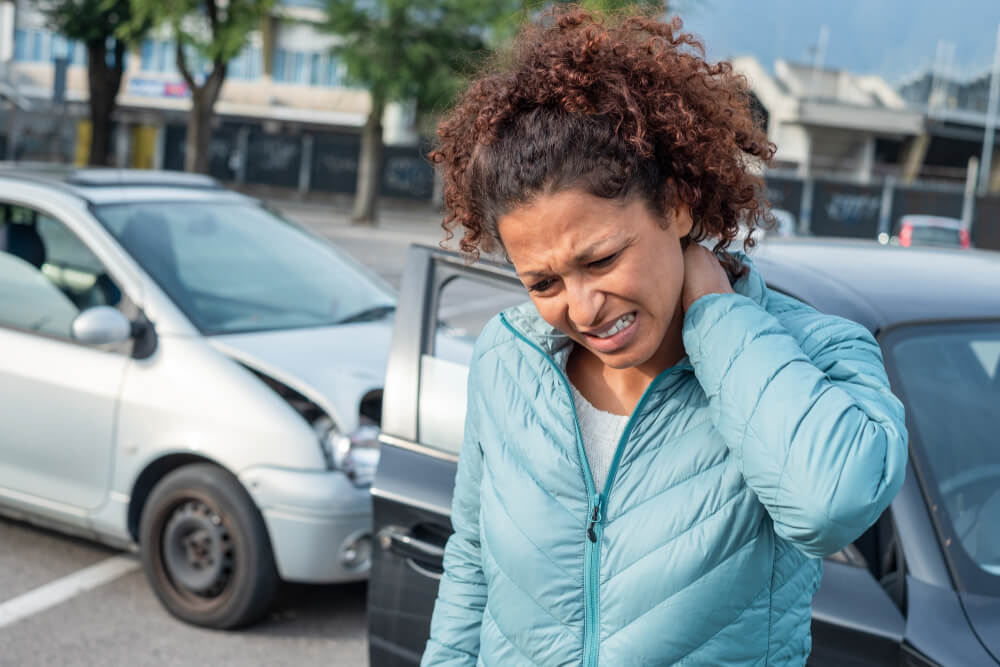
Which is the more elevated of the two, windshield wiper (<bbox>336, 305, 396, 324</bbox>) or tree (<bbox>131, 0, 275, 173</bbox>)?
tree (<bbox>131, 0, 275, 173</bbox>)

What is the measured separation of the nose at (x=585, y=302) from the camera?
4.91ft

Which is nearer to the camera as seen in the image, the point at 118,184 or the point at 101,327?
the point at 101,327

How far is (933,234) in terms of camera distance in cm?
2261

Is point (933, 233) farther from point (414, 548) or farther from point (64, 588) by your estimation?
point (414, 548)

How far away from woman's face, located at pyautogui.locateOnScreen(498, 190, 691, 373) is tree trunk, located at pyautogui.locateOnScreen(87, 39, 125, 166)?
28.3 metres

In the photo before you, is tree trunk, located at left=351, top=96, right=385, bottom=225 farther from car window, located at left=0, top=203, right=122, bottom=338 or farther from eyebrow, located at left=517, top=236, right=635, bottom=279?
eyebrow, located at left=517, top=236, right=635, bottom=279

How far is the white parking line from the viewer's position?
4.39m

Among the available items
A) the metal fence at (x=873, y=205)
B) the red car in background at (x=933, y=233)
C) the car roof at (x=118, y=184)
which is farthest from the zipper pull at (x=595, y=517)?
the metal fence at (x=873, y=205)

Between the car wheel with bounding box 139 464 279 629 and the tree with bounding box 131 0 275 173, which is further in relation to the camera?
the tree with bounding box 131 0 275 173

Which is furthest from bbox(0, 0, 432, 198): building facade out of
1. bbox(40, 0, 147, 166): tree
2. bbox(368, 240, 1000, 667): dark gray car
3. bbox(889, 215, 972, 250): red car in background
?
bbox(368, 240, 1000, 667): dark gray car

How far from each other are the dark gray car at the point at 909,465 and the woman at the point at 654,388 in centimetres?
76

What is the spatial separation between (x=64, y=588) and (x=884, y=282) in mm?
3524

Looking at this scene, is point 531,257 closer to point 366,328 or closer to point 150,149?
point 366,328

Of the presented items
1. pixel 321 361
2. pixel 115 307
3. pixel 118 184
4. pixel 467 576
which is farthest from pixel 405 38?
pixel 467 576
